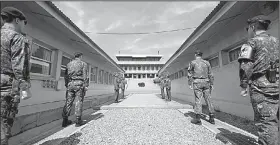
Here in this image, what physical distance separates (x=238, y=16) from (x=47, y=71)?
708 cm

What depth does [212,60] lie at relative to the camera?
6914 mm

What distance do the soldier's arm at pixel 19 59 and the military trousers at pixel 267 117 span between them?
329cm

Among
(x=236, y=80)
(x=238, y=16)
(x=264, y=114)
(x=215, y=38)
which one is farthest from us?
(x=215, y=38)

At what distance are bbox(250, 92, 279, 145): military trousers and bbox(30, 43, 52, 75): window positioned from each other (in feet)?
18.1

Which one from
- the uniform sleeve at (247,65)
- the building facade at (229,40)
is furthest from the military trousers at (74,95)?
the building facade at (229,40)

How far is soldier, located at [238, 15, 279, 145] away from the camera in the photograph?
1.76 m

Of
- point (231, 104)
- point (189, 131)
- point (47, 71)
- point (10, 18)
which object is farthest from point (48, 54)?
point (231, 104)

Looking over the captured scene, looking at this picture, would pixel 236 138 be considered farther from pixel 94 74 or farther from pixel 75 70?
pixel 94 74

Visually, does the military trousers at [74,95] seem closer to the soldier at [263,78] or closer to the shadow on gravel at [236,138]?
the shadow on gravel at [236,138]

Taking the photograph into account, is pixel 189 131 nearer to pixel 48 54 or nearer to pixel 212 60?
pixel 212 60

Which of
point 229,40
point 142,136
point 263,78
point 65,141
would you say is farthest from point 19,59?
point 229,40

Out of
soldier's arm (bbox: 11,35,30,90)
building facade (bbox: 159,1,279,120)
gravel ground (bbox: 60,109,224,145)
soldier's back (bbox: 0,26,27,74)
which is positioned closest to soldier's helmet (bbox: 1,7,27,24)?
soldier's back (bbox: 0,26,27,74)

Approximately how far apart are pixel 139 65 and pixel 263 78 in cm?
4739

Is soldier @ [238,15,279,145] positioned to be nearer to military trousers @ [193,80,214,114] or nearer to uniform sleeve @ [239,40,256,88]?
uniform sleeve @ [239,40,256,88]
